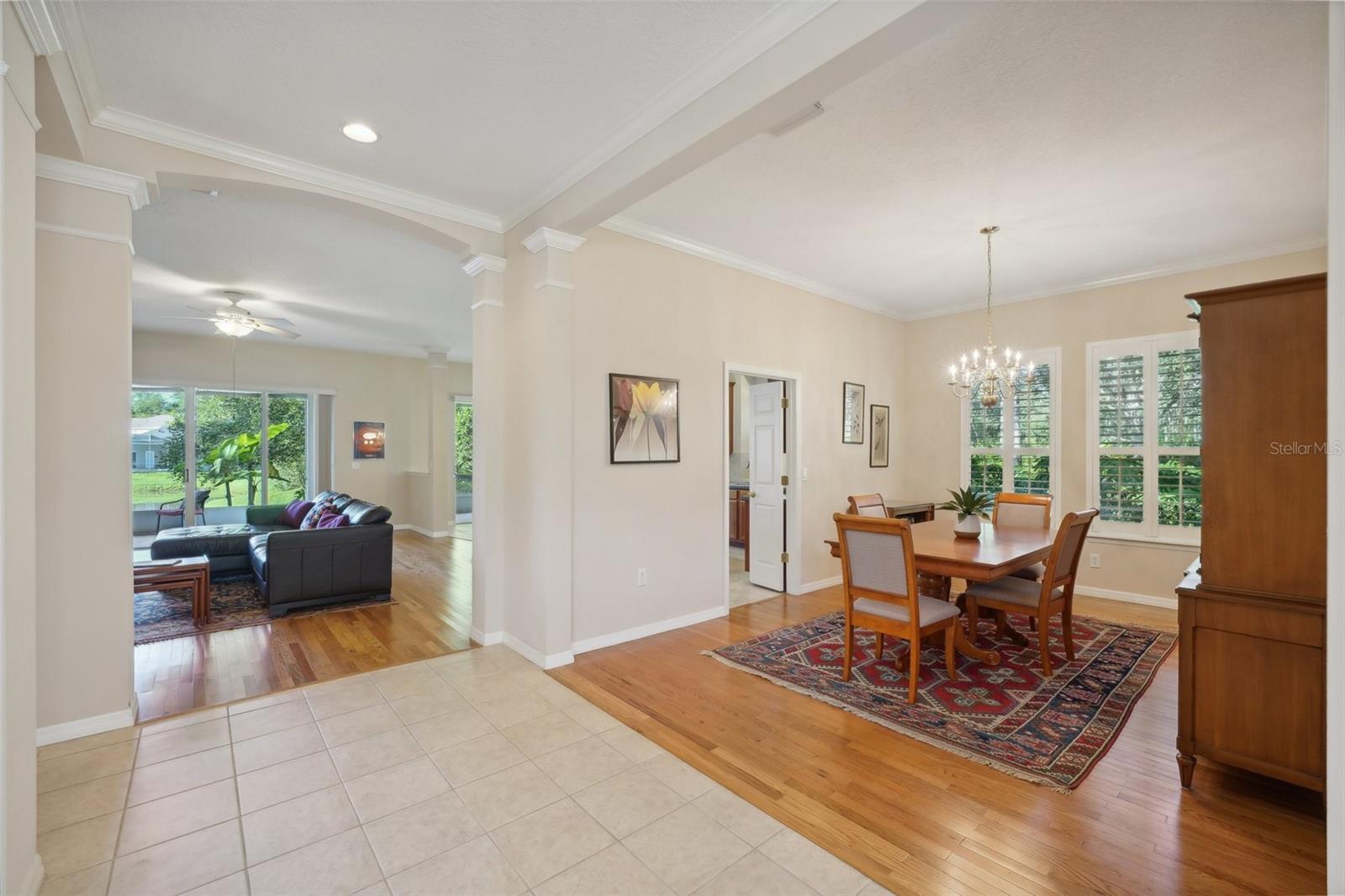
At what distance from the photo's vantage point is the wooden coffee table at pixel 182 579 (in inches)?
163

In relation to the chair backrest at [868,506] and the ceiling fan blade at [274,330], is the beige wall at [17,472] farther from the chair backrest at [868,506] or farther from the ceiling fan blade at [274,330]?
the ceiling fan blade at [274,330]

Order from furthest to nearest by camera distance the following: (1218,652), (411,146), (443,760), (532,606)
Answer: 1. (532,606)
2. (411,146)
3. (443,760)
4. (1218,652)

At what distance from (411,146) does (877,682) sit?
370cm

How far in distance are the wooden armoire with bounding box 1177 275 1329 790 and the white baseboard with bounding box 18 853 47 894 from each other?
12.4 ft

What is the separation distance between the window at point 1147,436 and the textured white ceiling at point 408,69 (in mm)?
4705

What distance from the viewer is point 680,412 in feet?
14.2

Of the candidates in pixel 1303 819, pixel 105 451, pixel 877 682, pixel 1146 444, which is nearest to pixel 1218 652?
pixel 1303 819

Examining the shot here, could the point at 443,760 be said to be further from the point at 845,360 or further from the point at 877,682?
the point at 845,360

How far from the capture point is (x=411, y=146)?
292cm

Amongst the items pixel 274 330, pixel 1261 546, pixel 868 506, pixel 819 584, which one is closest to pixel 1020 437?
pixel 868 506

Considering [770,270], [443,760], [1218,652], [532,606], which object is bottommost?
[443,760]

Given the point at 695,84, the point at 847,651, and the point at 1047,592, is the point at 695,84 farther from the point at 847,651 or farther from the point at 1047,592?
the point at 1047,592

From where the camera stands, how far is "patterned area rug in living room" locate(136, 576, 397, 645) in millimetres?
4215

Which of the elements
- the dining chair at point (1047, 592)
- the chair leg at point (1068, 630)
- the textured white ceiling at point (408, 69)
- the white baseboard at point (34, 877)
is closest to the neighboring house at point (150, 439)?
the textured white ceiling at point (408, 69)
